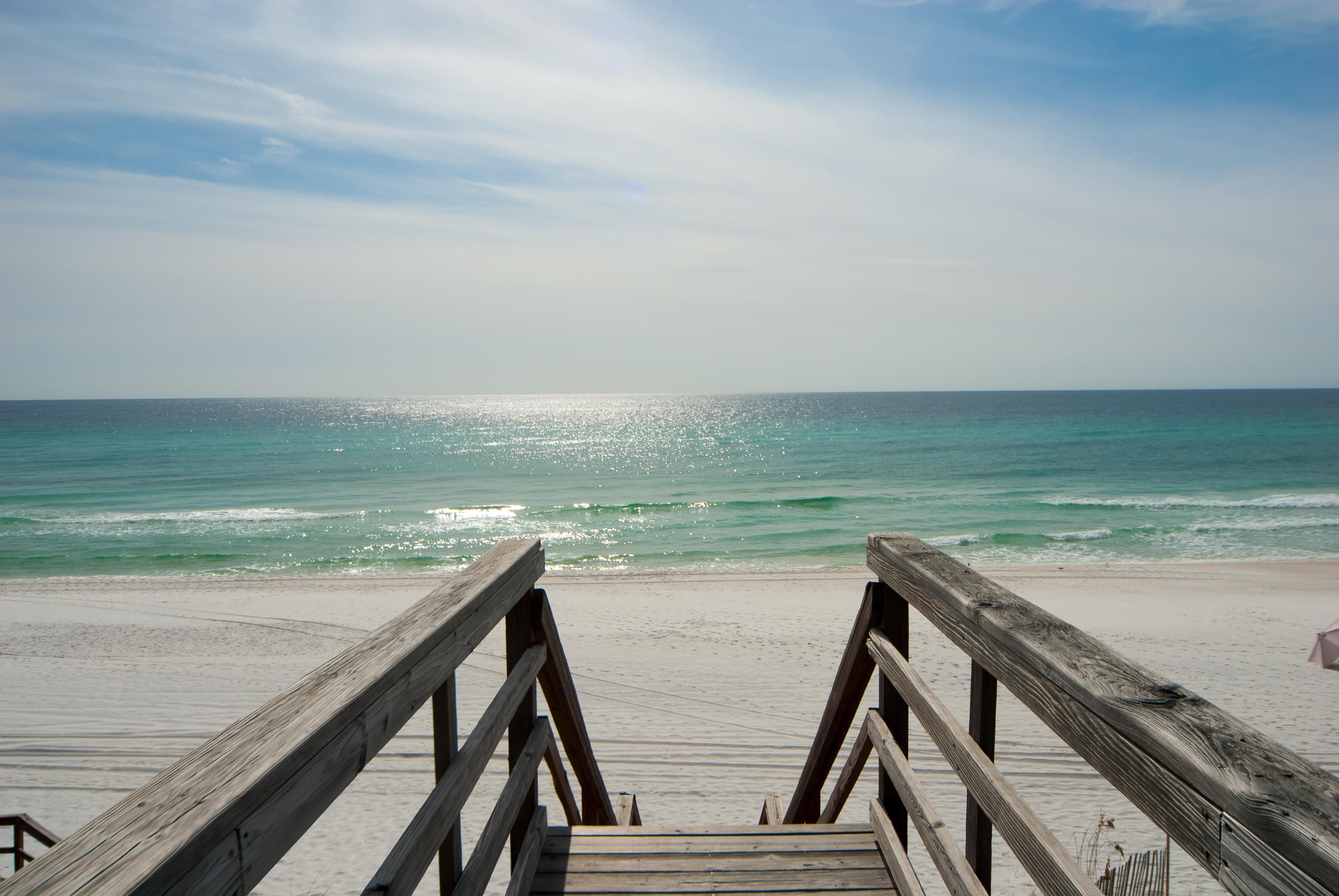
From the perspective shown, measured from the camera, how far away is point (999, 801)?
144 cm

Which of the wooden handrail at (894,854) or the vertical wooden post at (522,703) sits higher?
the vertical wooden post at (522,703)

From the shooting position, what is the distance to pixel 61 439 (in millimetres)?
58312

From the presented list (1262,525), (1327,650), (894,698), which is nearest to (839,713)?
(894,698)

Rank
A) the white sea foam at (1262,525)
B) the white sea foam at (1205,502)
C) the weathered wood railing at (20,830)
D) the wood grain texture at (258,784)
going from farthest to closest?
1. the white sea foam at (1205,502)
2. the white sea foam at (1262,525)
3. the weathered wood railing at (20,830)
4. the wood grain texture at (258,784)

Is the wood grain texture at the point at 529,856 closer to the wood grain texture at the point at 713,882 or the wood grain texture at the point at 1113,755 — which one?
the wood grain texture at the point at 713,882

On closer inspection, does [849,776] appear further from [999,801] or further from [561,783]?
[999,801]

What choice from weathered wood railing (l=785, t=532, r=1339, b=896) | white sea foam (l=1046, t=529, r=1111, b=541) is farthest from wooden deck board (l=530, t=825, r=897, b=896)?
white sea foam (l=1046, t=529, r=1111, b=541)

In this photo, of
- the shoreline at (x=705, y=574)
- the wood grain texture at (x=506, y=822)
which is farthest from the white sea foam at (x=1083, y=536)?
the wood grain texture at (x=506, y=822)

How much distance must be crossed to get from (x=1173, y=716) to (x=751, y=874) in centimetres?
183

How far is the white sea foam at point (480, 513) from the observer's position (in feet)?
77.6

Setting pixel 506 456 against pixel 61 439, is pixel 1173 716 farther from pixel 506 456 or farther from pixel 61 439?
pixel 61 439

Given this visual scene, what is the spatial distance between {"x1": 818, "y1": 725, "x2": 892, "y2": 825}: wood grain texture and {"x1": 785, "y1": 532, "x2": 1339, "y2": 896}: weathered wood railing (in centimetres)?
8

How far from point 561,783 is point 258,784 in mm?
2200

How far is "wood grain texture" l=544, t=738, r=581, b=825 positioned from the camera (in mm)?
2734
